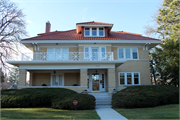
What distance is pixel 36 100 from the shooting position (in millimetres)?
12992

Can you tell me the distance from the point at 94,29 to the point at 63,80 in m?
7.66

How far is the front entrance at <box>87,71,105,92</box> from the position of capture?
67.6ft

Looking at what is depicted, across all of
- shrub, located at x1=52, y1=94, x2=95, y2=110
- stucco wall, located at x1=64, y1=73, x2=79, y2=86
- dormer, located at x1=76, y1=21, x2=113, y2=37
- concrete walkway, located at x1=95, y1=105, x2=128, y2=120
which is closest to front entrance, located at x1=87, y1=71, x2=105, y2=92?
stucco wall, located at x1=64, y1=73, x2=79, y2=86

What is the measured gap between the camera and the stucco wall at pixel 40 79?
20453mm

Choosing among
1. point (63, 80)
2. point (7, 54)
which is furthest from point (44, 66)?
point (7, 54)

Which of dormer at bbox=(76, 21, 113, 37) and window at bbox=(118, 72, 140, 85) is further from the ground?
dormer at bbox=(76, 21, 113, 37)

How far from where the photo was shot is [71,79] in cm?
2072

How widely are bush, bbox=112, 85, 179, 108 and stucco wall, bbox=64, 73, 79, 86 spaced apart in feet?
25.8

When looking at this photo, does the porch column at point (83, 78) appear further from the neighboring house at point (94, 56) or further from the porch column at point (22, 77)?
the porch column at point (22, 77)

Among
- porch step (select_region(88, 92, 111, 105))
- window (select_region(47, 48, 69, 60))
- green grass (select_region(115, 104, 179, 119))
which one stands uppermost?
window (select_region(47, 48, 69, 60))

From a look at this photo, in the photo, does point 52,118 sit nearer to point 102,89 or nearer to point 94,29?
point 102,89

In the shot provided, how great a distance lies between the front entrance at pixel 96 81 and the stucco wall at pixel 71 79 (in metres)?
1.49

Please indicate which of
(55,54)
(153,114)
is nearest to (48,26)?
(55,54)

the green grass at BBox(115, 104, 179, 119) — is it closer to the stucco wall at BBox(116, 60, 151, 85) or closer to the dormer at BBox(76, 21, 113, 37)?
the stucco wall at BBox(116, 60, 151, 85)
